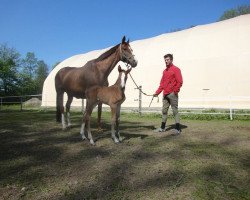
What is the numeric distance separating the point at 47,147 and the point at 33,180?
8.80 ft

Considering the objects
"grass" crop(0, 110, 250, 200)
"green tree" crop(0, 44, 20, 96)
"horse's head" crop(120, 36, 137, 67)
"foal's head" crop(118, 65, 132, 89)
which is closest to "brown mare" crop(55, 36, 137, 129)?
"horse's head" crop(120, 36, 137, 67)

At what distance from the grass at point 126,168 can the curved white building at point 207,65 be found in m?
11.0

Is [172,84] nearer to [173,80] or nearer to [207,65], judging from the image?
[173,80]

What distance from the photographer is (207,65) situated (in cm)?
2103

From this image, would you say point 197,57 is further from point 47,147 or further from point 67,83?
point 47,147

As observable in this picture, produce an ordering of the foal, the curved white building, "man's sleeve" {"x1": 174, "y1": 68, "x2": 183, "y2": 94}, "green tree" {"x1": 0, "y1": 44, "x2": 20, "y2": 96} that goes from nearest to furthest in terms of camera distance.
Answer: the foal < "man's sleeve" {"x1": 174, "y1": 68, "x2": 183, "y2": 94} < the curved white building < "green tree" {"x1": 0, "y1": 44, "x2": 20, "y2": 96}

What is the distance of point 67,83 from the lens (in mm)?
10602

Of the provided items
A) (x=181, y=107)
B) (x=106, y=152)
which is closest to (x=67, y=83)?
(x=106, y=152)

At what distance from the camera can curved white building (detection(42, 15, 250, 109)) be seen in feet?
63.6

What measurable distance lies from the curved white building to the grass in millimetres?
10991

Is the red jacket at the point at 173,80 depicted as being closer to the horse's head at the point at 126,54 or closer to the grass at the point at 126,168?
the horse's head at the point at 126,54

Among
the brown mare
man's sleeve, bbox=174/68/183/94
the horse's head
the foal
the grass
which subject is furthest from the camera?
man's sleeve, bbox=174/68/183/94

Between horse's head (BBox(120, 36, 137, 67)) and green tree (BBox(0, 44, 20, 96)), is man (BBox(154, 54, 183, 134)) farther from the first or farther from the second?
green tree (BBox(0, 44, 20, 96))

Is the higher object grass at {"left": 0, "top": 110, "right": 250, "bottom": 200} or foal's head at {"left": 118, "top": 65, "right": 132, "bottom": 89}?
foal's head at {"left": 118, "top": 65, "right": 132, "bottom": 89}
